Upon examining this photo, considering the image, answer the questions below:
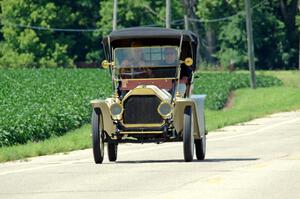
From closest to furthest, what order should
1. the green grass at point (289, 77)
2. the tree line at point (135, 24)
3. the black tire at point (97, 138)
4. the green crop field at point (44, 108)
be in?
the black tire at point (97, 138) → the green crop field at point (44, 108) → the green grass at point (289, 77) → the tree line at point (135, 24)

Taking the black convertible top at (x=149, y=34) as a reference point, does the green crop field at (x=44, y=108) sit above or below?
below

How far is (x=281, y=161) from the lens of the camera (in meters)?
21.3

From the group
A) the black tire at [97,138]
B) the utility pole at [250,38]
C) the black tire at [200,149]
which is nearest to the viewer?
the black tire at [97,138]

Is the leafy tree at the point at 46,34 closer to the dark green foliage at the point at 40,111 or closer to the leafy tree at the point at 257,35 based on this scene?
the leafy tree at the point at 257,35

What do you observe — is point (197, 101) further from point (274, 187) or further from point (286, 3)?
point (286, 3)

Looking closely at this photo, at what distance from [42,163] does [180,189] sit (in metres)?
6.70

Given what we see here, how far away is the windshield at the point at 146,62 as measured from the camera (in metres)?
23.1

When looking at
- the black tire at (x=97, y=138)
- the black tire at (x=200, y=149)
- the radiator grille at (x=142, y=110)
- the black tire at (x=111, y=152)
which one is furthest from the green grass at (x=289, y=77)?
the black tire at (x=97, y=138)

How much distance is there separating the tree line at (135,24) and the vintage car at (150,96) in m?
91.1

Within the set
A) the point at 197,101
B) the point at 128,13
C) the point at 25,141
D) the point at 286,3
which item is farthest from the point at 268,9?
the point at 197,101

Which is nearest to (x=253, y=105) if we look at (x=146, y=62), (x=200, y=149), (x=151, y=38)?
(x=151, y=38)

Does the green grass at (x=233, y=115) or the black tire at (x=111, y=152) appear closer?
the black tire at (x=111, y=152)

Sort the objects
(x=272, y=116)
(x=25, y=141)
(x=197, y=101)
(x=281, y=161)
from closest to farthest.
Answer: (x=281, y=161)
(x=197, y=101)
(x=25, y=141)
(x=272, y=116)

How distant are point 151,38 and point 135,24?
103505 millimetres
